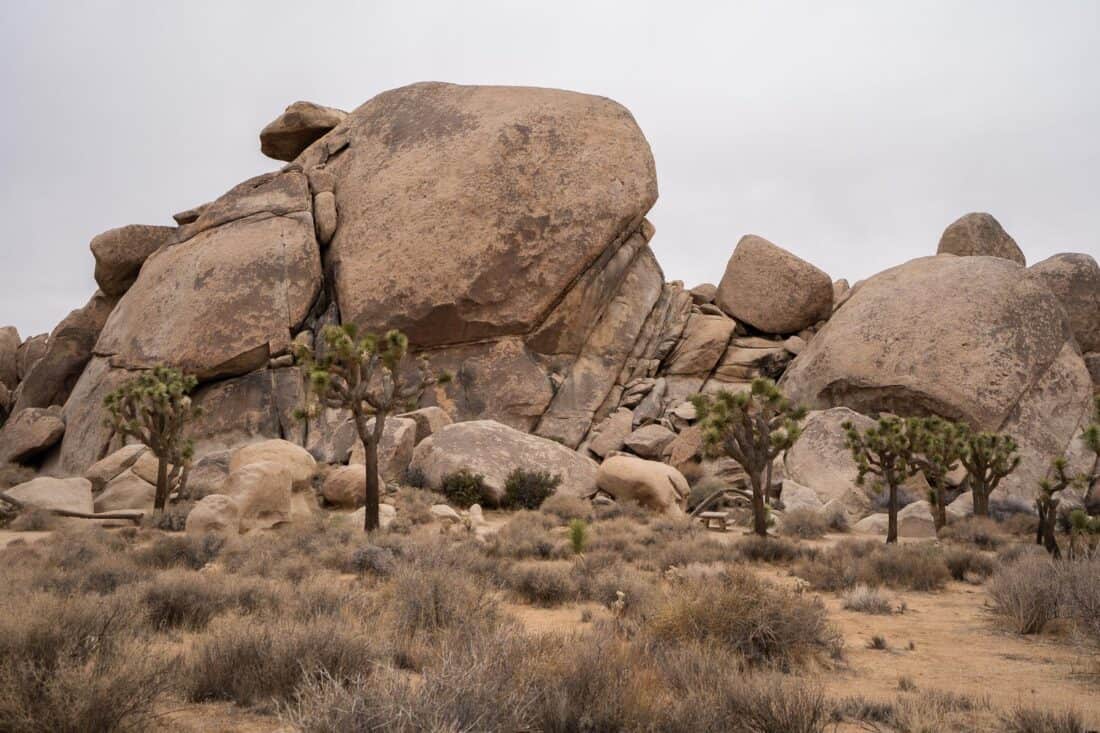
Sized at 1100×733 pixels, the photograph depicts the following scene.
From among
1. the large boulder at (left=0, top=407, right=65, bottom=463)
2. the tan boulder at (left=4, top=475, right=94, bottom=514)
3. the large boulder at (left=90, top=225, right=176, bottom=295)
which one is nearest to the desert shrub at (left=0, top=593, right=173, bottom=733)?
the tan boulder at (left=4, top=475, right=94, bottom=514)

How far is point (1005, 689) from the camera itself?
6.12 meters

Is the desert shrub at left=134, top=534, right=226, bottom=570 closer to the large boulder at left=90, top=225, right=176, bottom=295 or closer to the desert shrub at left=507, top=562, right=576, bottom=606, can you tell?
the desert shrub at left=507, top=562, right=576, bottom=606

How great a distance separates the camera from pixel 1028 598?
28.0 feet

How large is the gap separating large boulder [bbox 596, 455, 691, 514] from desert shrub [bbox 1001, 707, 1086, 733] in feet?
57.3

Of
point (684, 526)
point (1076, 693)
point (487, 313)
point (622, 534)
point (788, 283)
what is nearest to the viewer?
point (1076, 693)

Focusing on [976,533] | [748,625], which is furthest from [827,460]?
[748,625]

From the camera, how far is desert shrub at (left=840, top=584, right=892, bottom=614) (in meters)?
9.68

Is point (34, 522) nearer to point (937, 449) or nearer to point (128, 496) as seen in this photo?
point (128, 496)

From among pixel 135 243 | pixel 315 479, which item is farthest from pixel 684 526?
pixel 135 243

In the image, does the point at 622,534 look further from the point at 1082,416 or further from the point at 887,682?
the point at 1082,416

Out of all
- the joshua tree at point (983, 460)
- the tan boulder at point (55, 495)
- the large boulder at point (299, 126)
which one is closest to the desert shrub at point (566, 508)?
the joshua tree at point (983, 460)

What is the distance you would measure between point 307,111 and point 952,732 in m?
39.7

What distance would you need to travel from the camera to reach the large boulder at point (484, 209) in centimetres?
3106

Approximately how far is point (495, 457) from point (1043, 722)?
20097mm
